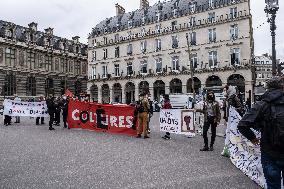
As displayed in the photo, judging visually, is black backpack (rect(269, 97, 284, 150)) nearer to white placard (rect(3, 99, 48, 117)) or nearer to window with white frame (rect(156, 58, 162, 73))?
white placard (rect(3, 99, 48, 117))

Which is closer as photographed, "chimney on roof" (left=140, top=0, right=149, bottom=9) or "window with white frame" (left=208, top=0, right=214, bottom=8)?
"window with white frame" (left=208, top=0, right=214, bottom=8)

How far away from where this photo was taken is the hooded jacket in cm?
361

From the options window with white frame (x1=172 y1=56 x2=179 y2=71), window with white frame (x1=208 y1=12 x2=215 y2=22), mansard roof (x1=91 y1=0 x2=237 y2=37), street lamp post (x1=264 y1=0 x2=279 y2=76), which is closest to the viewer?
street lamp post (x1=264 y1=0 x2=279 y2=76)

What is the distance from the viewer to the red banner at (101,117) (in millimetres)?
14109

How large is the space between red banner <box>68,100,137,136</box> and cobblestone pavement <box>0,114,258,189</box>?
10.4ft

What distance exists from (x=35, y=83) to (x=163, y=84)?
2359cm

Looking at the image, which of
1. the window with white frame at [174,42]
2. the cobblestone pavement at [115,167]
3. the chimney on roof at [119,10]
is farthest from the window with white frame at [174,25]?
the cobblestone pavement at [115,167]

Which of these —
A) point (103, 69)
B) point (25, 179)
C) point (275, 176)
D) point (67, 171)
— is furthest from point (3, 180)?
point (103, 69)

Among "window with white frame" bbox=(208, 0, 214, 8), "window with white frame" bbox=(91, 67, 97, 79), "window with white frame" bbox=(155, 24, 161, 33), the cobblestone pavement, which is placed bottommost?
the cobblestone pavement

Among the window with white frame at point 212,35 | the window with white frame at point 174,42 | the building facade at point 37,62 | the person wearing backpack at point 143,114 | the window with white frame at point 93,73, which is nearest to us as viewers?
the person wearing backpack at point 143,114

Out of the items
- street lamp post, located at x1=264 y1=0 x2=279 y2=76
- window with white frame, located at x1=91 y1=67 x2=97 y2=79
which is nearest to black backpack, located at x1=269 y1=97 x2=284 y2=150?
street lamp post, located at x1=264 y1=0 x2=279 y2=76

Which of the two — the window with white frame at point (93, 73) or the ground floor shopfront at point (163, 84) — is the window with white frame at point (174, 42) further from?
the window with white frame at point (93, 73)

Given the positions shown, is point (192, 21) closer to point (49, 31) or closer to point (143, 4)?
point (143, 4)

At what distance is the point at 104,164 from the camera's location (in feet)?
25.0
